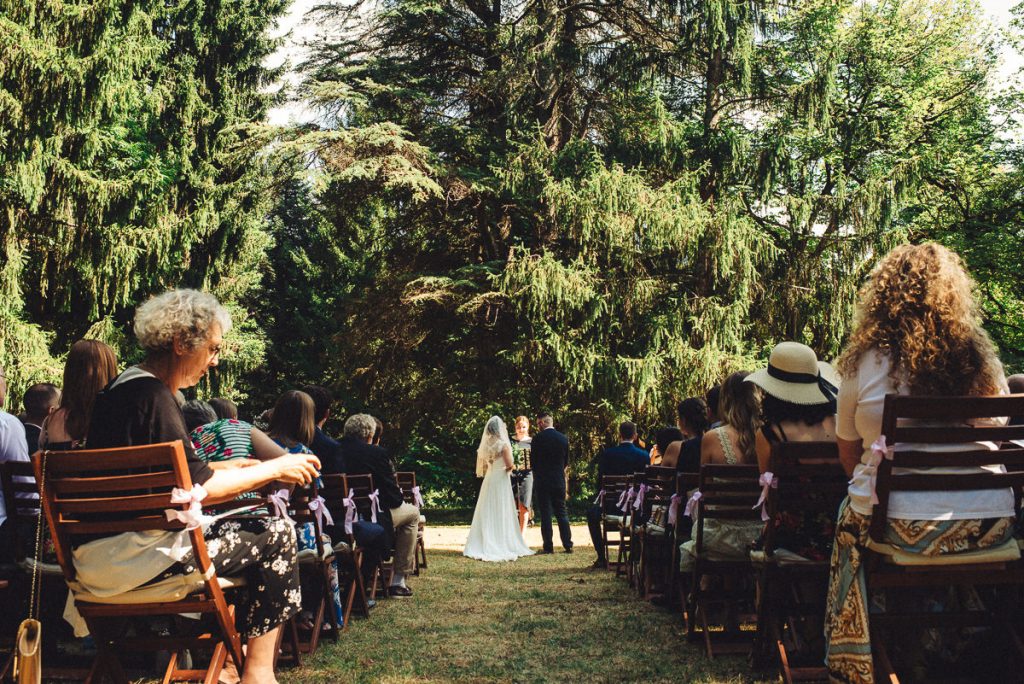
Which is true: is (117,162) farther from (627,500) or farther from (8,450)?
(8,450)

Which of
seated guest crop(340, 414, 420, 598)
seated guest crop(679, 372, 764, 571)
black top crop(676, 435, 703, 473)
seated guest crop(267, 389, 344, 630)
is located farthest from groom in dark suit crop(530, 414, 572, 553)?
seated guest crop(679, 372, 764, 571)

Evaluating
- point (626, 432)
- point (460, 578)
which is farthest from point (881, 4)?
point (460, 578)

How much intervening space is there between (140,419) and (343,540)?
13.2 feet

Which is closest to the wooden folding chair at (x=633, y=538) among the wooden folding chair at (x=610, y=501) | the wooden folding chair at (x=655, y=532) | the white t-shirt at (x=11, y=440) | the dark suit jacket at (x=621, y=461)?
the wooden folding chair at (x=655, y=532)

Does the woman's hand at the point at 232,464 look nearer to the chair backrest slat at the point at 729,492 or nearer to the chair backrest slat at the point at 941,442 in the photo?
the chair backrest slat at the point at 941,442

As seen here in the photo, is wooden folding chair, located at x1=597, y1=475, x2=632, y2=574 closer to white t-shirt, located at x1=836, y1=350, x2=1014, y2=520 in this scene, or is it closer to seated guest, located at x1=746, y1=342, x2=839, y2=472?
seated guest, located at x1=746, y1=342, x2=839, y2=472

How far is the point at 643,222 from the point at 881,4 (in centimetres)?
1059

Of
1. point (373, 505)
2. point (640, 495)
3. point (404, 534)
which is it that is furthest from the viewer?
point (404, 534)

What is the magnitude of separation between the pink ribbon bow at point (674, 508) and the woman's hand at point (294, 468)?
3.56m

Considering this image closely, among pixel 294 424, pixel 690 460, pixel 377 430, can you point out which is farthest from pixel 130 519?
pixel 377 430

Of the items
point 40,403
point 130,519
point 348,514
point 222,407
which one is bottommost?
point 348,514

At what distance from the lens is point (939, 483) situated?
3455 millimetres

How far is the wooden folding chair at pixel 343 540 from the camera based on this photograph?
696 centimetres

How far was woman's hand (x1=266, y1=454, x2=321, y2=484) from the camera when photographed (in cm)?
366
